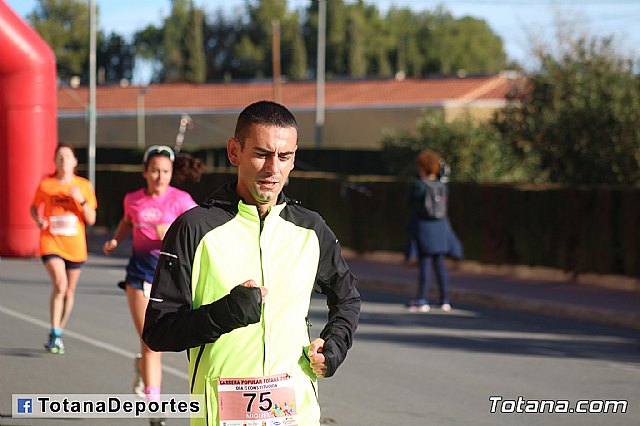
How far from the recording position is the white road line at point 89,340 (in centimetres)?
1006

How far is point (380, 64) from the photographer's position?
121 meters

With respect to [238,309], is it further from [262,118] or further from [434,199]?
[434,199]

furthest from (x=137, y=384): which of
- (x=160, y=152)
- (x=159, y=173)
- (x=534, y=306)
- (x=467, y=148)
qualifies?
(x=467, y=148)

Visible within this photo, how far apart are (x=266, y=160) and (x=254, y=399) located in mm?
745

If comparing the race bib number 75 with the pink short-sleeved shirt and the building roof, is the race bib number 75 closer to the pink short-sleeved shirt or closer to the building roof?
the pink short-sleeved shirt

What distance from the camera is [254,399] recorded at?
385cm

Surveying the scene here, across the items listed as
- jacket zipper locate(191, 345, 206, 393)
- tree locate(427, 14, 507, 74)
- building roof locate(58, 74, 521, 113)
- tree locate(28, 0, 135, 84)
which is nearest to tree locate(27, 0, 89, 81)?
tree locate(28, 0, 135, 84)

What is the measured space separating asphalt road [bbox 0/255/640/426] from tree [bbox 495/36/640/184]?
26.0 feet

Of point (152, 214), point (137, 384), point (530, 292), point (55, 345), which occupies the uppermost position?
point (152, 214)

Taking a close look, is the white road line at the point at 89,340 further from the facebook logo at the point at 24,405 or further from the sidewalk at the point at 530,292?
the sidewalk at the point at 530,292

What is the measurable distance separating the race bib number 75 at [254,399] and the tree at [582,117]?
18782mm

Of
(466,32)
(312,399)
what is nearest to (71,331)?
(312,399)

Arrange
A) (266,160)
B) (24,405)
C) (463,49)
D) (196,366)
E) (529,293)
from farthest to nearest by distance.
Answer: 1. (463,49)
2. (529,293)
3. (24,405)
4. (196,366)
5. (266,160)

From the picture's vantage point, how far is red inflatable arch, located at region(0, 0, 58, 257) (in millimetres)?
8109
